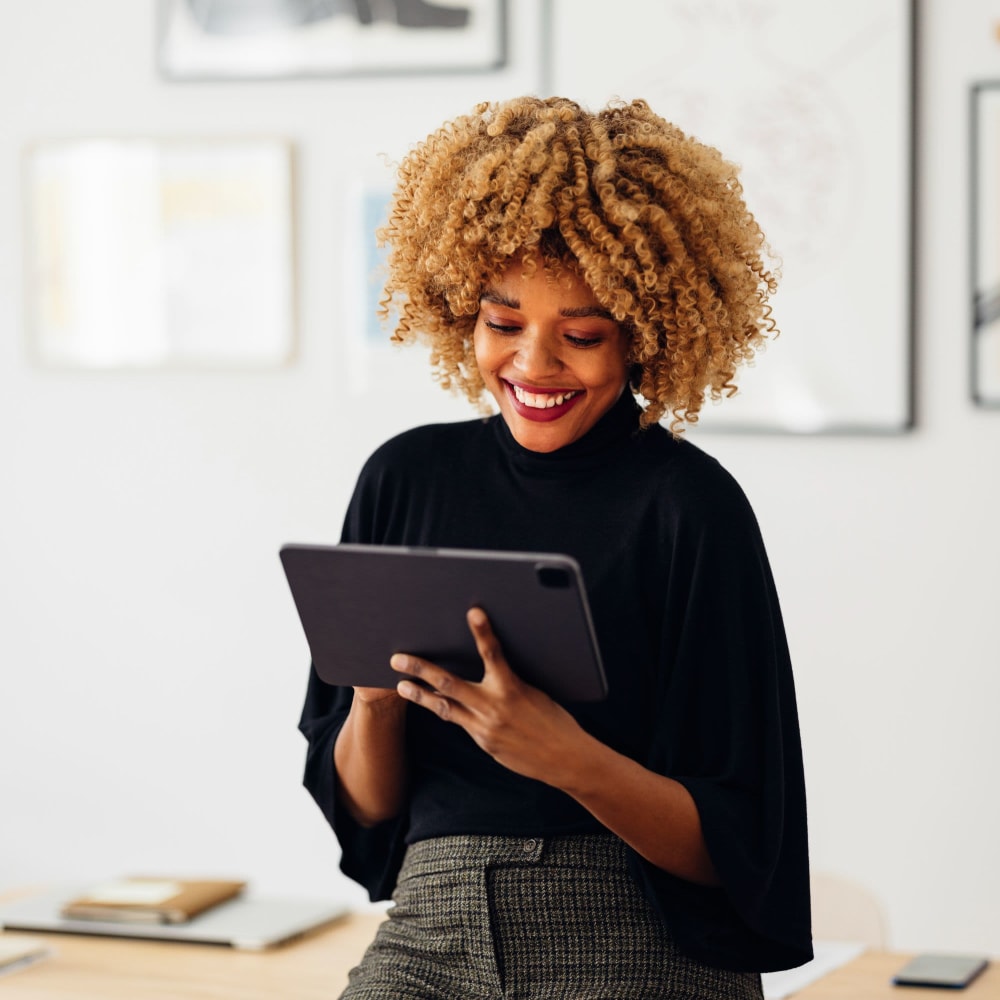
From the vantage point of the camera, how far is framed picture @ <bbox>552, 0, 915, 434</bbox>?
2.83 m

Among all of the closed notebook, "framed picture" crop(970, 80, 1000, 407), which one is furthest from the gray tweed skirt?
"framed picture" crop(970, 80, 1000, 407)

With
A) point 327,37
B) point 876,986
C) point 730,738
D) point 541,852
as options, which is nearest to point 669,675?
point 730,738

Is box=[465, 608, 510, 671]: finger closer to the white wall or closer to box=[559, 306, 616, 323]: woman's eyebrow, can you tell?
box=[559, 306, 616, 323]: woman's eyebrow

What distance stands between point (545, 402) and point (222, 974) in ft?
2.63

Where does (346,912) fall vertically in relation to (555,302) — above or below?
below

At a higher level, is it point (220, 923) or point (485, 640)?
point (485, 640)

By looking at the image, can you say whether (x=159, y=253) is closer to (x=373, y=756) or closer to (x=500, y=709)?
(x=373, y=756)

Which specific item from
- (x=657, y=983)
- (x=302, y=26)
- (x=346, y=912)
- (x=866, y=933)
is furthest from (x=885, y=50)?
(x=657, y=983)

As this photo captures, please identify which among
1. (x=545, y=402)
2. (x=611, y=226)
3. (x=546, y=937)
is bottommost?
(x=546, y=937)

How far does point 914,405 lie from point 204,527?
143 centimetres

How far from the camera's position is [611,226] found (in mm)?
1402

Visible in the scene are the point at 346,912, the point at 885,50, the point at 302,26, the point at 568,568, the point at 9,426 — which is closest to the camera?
the point at 568,568

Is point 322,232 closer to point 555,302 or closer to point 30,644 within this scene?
point 30,644

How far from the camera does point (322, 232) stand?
3143 mm
